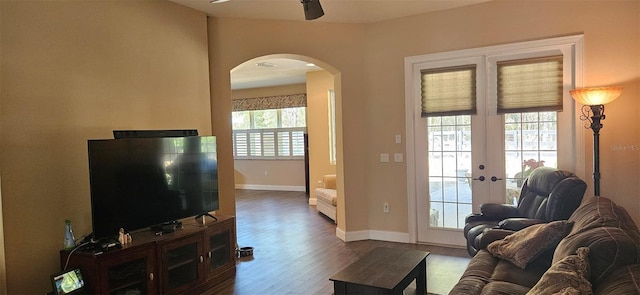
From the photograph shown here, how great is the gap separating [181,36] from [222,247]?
2.23 metres

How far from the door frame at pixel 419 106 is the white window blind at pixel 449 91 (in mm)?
127

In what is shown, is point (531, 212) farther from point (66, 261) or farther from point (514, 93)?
point (66, 261)

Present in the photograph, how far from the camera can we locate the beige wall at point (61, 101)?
2809 millimetres

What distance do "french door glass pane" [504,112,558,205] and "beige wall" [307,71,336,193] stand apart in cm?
408

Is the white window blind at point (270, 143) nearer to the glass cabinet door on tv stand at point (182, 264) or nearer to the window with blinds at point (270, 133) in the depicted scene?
the window with blinds at point (270, 133)

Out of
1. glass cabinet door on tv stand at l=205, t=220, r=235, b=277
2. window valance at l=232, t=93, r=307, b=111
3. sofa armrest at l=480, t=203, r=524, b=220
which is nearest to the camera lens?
glass cabinet door on tv stand at l=205, t=220, r=235, b=277

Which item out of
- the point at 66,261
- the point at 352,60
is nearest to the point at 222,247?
the point at 66,261

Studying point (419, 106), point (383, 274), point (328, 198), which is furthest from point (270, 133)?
point (383, 274)

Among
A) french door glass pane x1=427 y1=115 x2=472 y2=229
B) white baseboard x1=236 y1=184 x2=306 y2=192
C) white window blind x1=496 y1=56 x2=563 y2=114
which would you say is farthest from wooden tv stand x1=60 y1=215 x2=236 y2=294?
white baseboard x1=236 y1=184 x2=306 y2=192

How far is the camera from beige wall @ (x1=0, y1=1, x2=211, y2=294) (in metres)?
2.81

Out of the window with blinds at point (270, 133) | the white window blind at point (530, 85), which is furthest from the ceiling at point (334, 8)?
the window with blinds at point (270, 133)

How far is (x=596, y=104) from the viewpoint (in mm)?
3678

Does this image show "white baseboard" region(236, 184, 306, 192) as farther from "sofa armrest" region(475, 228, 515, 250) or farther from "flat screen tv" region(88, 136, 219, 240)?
"sofa armrest" region(475, 228, 515, 250)

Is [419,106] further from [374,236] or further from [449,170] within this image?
[374,236]
